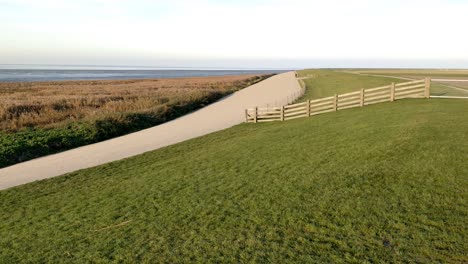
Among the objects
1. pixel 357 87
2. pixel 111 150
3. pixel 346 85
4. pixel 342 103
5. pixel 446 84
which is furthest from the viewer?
pixel 346 85

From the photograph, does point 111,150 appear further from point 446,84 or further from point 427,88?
point 446,84

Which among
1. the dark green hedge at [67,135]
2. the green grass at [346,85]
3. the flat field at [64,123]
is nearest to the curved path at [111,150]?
the dark green hedge at [67,135]

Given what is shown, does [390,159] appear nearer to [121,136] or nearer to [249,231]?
[249,231]

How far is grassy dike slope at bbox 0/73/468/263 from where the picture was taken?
5.78 metres

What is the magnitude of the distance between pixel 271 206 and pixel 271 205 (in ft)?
0.20

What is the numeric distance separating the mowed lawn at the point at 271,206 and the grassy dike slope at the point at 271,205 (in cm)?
3

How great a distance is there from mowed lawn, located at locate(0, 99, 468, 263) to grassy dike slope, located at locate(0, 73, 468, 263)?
0.09 ft

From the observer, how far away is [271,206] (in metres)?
7.50

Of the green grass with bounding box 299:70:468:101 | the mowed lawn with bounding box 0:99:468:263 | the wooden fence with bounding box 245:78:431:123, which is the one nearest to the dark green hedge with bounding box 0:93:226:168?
the mowed lawn with bounding box 0:99:468:263

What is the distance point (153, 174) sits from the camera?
11.5 m

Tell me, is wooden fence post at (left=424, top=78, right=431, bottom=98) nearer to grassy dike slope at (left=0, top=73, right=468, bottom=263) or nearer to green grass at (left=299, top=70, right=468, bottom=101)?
green grass at (left=299, top=70, right=468, bottom=101)

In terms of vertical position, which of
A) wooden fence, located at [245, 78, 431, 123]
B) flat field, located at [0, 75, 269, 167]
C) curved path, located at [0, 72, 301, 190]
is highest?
wooden fence, located at [245, 78, 431, 123]

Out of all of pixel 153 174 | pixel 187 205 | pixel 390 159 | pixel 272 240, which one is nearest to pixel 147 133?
pixel 153 174

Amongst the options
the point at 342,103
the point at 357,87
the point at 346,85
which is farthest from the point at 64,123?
the point at 346,85
